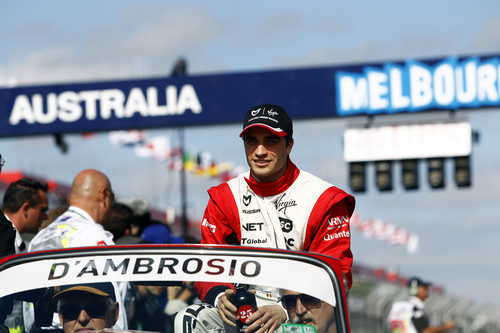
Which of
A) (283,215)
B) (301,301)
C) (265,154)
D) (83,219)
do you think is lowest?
(301,301)

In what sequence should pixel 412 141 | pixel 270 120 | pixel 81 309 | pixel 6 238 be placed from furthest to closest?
pixel 412 141
pixel 6 238
pixel 270 120
pixel 81 309

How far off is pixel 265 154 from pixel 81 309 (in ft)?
4.09

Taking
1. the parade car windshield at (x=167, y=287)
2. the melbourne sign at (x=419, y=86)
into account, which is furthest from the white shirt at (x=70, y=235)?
the melbourne sign at (x=419, y=86)

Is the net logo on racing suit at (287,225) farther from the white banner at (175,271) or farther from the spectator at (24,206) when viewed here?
the spectator at (24,206)

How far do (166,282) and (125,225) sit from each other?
11.6 ft

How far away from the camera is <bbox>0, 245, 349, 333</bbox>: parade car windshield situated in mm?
3334

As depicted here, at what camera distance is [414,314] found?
11.8 meters

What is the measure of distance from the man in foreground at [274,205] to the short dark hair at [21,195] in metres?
2.22

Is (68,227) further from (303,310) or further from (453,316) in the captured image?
(453,316)

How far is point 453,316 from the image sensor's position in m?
25.2

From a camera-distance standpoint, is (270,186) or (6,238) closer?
(270,186)

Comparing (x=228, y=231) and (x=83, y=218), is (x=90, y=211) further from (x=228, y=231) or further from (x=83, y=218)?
(x=228, y=231)

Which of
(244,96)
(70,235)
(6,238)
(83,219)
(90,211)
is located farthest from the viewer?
(244,96)

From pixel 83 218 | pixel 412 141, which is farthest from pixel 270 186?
pixel 412 141
